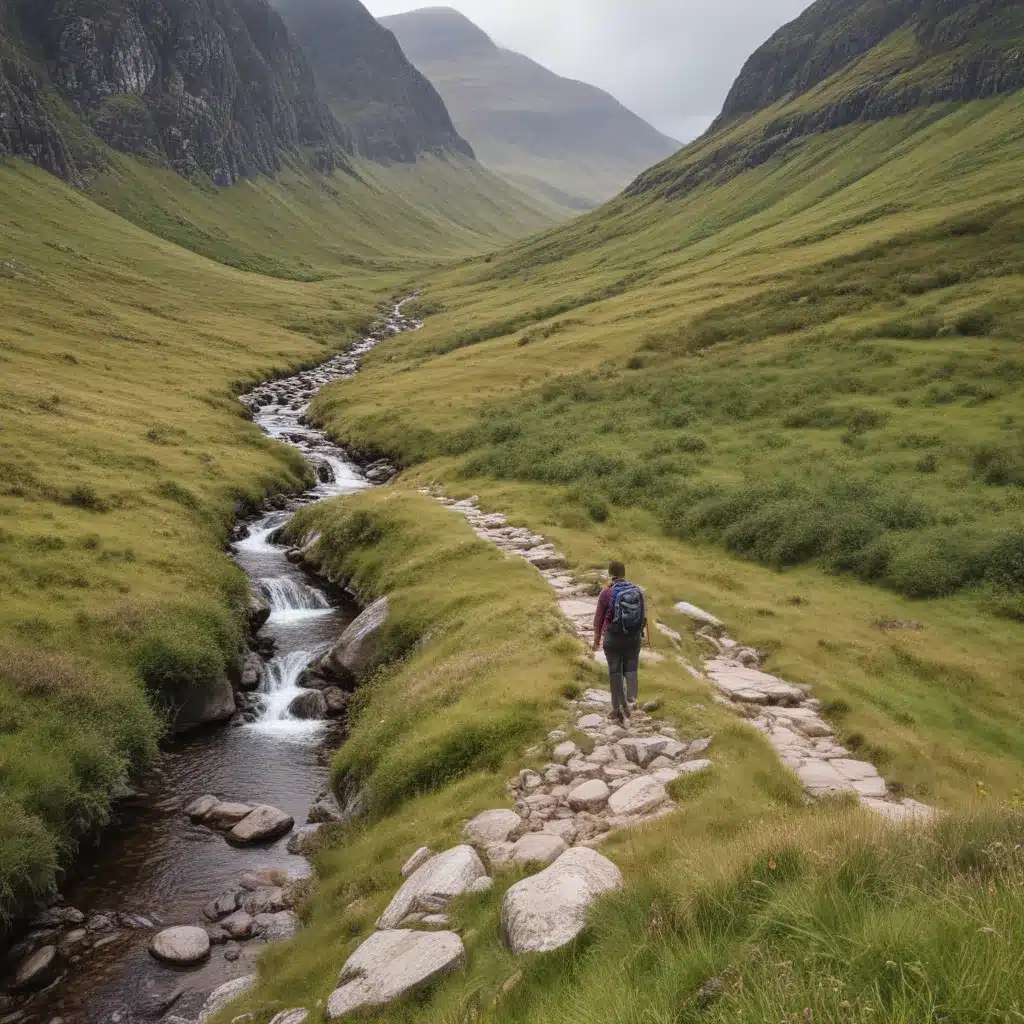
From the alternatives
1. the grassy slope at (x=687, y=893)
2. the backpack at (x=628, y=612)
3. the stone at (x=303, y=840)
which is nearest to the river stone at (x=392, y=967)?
the grassy slope at (x=687, y=893)

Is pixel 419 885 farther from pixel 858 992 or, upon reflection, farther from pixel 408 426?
pixel 408 426

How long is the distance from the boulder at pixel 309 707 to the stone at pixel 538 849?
48.3ft

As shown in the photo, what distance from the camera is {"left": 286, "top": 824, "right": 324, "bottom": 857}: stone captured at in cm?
1765

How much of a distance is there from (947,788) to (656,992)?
1133cm

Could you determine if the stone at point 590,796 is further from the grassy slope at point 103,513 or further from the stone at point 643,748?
the grassy slope at point 103,513

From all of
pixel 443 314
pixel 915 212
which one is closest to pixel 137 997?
pixel 915 212

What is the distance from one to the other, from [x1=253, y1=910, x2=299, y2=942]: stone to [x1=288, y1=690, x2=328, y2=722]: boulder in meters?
9.28

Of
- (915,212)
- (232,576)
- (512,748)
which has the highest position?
(915,212)

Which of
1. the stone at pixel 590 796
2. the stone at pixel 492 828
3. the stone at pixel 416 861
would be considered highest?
the stone at pixel 492 828

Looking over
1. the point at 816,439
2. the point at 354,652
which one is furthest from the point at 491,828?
the point at 816,439

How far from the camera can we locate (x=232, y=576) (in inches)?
1281

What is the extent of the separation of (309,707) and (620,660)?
1376 cm

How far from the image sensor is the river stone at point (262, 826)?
60.9ft

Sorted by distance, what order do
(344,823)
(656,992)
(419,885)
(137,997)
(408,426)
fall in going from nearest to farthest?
(656,992) < (419,885) < (137,997) < (344,823) < (408,426)
